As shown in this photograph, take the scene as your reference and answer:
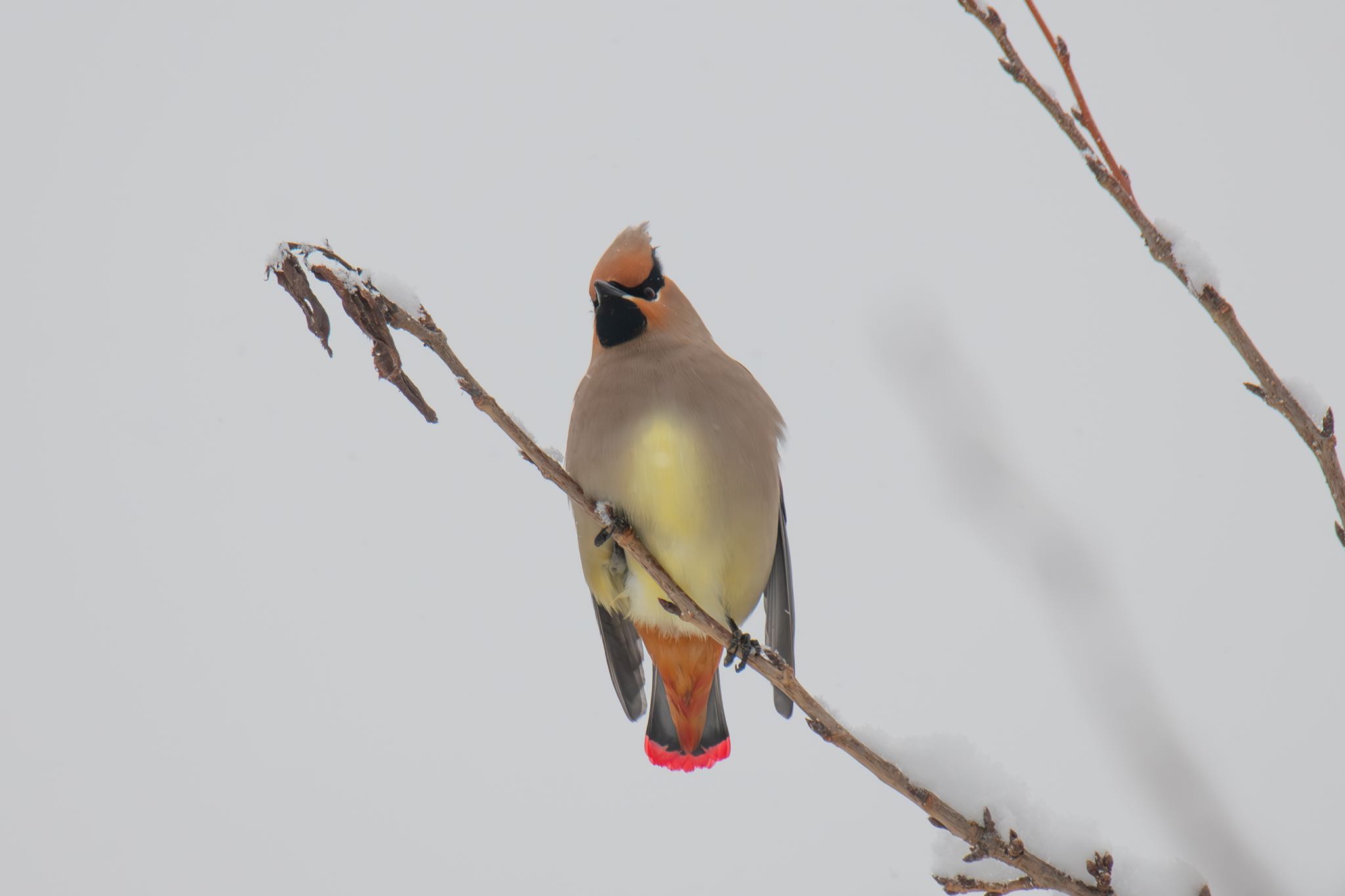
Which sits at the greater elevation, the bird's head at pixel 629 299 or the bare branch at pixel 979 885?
the bird's head at pixel 629 299

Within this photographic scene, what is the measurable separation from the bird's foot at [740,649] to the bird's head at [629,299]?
2.68ft

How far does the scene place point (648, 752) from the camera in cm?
364

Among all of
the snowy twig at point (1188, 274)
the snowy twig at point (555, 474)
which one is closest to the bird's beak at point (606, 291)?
the snowy twig at point (555, 474)

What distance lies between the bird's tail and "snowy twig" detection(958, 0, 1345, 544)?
2.46 metres

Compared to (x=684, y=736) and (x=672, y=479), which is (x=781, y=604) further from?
(x=672, y=479)

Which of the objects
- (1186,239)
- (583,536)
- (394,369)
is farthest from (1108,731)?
(583,536)

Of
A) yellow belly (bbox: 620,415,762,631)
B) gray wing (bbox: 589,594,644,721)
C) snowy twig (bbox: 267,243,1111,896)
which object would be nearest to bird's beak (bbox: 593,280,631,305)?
yellow belly (bbox: 620,415,762,631)

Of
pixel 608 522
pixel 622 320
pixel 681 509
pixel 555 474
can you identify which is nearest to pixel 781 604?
pixel 681 509

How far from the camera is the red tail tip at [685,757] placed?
3.59 meters

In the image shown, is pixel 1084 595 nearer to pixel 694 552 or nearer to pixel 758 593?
pixel 694 552

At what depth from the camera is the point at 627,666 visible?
3881mm

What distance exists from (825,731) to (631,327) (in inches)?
73.4

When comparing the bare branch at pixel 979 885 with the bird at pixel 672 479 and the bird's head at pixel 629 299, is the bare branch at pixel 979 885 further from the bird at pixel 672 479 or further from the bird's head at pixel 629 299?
the bird's head at pixel 629 299

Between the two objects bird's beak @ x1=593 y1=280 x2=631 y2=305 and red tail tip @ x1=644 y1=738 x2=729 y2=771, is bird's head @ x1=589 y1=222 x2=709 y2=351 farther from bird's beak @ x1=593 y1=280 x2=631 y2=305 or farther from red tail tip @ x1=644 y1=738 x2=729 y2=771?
red tail tip @ x1=644 y1=738 x2=729 y2=771
